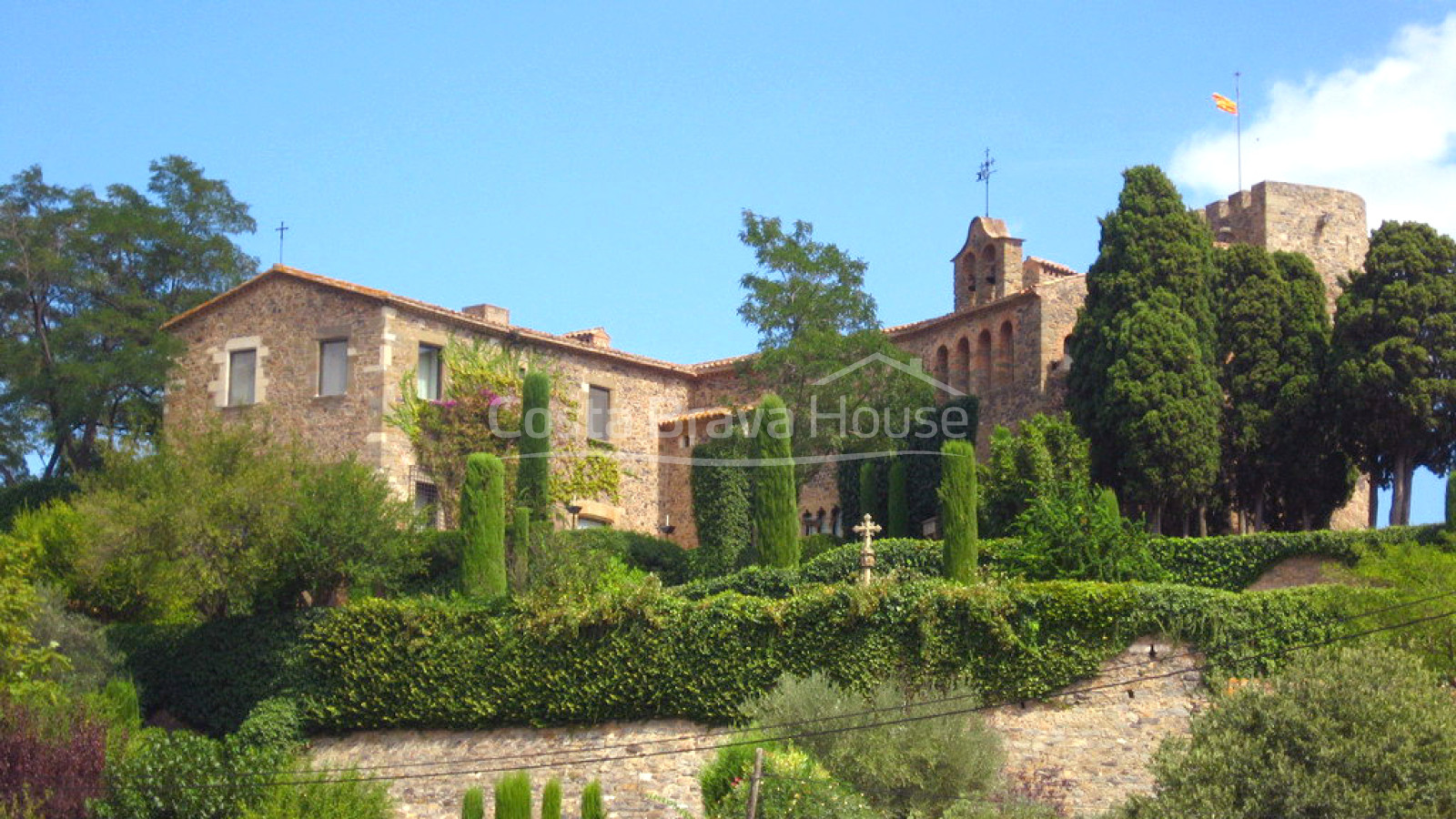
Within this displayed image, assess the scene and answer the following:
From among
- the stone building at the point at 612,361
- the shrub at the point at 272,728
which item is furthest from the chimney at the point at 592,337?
the shrub at the point at 272,728

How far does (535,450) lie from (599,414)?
430 centimetres

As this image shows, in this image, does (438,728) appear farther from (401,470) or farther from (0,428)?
(0,428)

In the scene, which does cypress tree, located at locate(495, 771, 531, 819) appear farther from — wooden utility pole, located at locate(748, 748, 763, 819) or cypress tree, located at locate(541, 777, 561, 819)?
wooden utility pole, located at locate(748, 748, 763, 819)

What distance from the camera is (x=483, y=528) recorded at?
34.9m

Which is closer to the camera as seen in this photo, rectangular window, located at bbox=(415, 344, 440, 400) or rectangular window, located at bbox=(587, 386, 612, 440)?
rectangular window, located at bbox=(415, 344, 440, 400)

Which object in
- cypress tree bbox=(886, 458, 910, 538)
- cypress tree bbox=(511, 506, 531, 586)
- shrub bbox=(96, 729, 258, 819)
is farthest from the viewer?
cypress tree bbox=(886, 458, 910, 538)

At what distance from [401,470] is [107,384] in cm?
734

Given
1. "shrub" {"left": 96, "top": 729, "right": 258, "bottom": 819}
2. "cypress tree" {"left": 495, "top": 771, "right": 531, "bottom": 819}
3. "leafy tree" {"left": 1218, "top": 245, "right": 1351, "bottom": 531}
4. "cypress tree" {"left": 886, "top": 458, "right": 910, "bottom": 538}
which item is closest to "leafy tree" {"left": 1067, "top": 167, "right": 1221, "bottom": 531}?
"leafy tree" {"left": 1218, "top": 245, "right": 1351, "bottom": 531}

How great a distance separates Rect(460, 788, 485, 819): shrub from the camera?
91.0ft

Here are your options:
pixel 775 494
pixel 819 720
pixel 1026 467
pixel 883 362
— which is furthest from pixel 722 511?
pixel 819 720

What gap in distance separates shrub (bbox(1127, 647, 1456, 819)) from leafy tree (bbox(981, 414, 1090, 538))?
37.2 feet

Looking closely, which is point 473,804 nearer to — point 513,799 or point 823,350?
point 513,799

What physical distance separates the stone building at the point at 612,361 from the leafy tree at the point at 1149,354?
2851 mm

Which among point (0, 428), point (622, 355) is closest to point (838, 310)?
point (622, 355)
